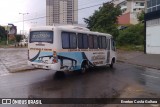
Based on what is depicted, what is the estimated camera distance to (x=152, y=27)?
36.9 meters

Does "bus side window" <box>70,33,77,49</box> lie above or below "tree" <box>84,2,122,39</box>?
below

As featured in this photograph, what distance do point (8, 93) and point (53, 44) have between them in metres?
4.41

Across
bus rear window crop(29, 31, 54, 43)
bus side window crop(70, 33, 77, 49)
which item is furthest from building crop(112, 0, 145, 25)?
bus rear window crop(29, 31, 54, 43)

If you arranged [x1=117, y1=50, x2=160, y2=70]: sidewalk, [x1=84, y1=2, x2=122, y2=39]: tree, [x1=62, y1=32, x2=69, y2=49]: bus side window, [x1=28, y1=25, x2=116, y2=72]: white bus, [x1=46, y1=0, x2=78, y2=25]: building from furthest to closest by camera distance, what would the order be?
[x1=84, y1=2, x2=122, y2=39]: tree
[x1=46, y1=0, x2=78, y2=25]: building
[x1=117, y1=50, x2=160, y2=70]: sidewalk
[x1=62, y1=32, x2=69, y2=49]: bus side window
[x1=28, y1=25, x2=116, y2=72]: white bus

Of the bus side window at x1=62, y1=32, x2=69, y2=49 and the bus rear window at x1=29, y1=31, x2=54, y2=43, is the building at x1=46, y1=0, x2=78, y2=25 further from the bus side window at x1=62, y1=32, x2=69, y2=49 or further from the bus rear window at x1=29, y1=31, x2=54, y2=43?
the bus side window at x1=62, y1=32, x2=69, y2=49

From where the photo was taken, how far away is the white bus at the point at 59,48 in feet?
47.2

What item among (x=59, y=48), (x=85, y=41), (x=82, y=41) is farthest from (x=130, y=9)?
(x=59, y=48)

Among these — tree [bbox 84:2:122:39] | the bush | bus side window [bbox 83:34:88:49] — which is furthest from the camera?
tree [bbox 84:2:122:39]

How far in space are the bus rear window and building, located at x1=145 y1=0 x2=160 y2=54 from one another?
2336 cm

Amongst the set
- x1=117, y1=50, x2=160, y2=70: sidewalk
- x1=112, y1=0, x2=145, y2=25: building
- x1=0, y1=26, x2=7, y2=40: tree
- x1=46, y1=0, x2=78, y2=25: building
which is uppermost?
x1=112, y1=0, x2=145, y2=25: building

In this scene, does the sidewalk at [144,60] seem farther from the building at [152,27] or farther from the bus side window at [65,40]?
the bus side window at [65,40]

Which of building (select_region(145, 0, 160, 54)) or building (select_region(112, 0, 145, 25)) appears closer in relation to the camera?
building (select_region(145, 0, 160, 54))

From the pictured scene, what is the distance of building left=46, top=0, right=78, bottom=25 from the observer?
5116 cm

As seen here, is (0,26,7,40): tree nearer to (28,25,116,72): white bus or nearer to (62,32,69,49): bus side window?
(28,25,116,72): white bus
